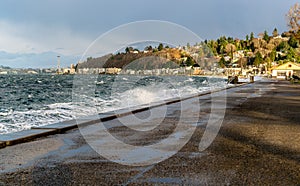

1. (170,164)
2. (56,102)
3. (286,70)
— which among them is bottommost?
(286,70)

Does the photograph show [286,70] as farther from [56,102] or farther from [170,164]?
[170,164]

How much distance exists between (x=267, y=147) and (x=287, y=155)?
31.7 inches

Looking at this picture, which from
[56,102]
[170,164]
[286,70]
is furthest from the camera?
[286,70]

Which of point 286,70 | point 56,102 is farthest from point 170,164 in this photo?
point 286,70

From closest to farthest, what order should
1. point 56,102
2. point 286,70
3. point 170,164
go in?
point 170,164 < point 56,102 < point 286,70

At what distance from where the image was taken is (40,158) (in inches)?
254

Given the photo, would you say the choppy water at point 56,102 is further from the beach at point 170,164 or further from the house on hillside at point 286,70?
the house on hillside at point 286,70

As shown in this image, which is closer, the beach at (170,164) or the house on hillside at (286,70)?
the beach at (170,164)

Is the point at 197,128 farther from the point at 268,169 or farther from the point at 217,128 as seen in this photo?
the point at 268,169

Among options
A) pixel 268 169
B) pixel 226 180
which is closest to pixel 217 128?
pixel 268 169

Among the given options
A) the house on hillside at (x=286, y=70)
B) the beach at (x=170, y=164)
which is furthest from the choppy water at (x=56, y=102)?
the house on hillside at (x=286, y=70)

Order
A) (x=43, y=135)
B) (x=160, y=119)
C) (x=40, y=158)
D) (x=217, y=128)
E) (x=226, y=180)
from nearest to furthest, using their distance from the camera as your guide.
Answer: (x=226, y=180) < (x=40, y=158) < (x=43, y=135) < (x=217, y=128) < (x=160, y=119)

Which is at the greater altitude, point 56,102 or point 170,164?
point 170,164

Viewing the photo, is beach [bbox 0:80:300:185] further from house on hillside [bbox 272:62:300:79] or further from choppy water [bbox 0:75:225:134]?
house on hillside [bbox 272:62:300:79]
